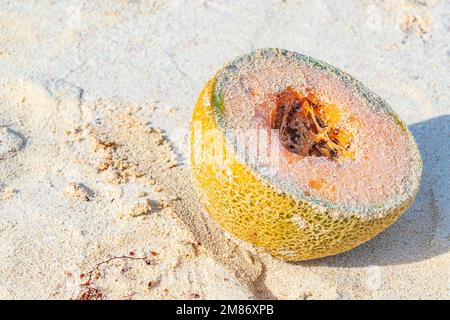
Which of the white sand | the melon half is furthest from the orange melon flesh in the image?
the white sand

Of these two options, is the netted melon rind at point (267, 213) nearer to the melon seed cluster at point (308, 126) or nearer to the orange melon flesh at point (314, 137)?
the orange melon flesh at point (314, 137)

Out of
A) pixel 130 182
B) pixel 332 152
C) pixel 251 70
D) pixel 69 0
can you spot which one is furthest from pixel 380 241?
pixel 69 0

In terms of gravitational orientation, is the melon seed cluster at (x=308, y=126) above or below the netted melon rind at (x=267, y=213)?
above

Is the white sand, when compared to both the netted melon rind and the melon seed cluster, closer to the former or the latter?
the netted melon rind

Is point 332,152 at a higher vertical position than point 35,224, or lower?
higher

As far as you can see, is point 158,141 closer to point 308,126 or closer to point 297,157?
point 308,126

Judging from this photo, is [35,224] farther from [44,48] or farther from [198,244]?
[44,48]

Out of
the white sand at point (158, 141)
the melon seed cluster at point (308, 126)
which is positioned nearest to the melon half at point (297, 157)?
the melon seed cluster at point (308, 126)
